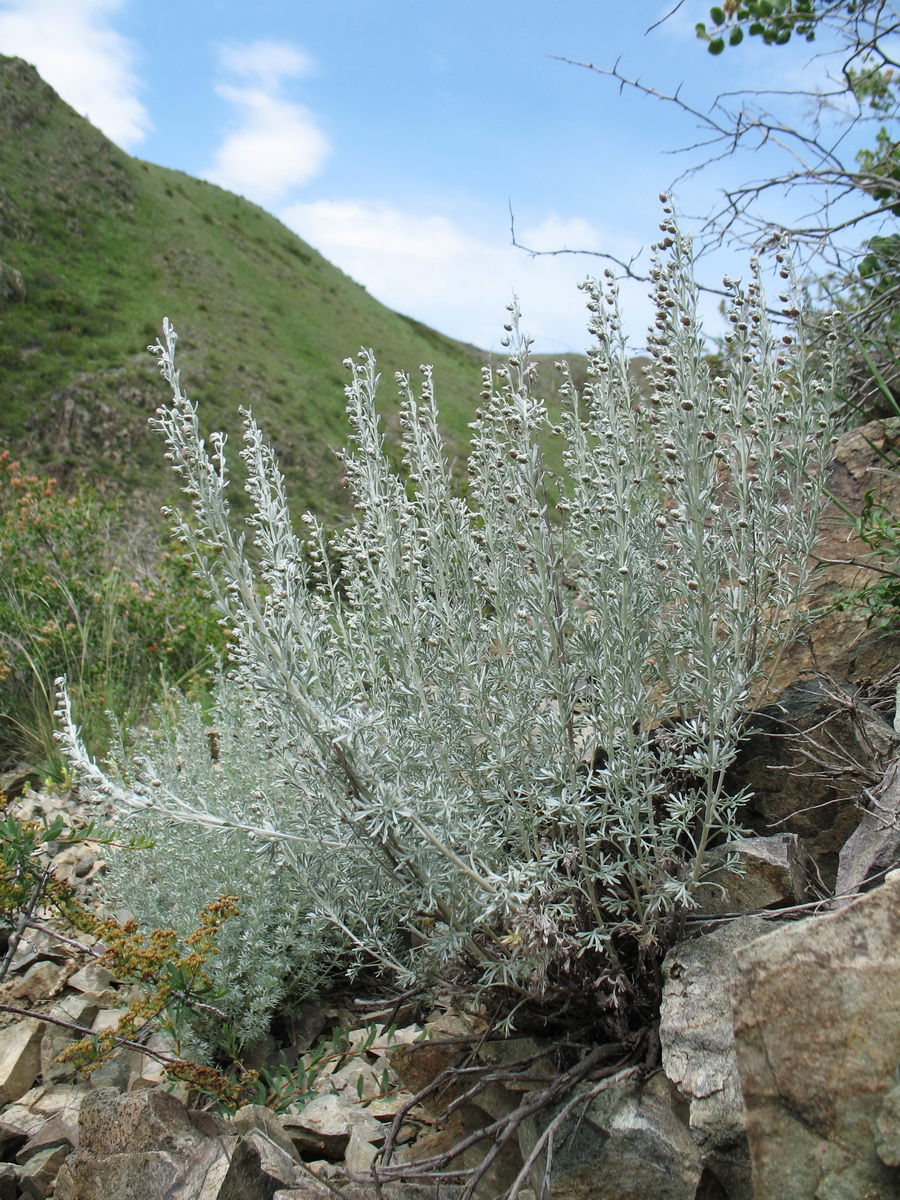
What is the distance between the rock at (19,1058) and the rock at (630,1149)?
2298mm

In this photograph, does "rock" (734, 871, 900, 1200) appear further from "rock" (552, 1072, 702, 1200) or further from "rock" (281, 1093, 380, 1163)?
"rock" (281, 1093, 380, 1163)

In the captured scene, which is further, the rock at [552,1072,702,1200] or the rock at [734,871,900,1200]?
the rock at [552,1072,702,1200]

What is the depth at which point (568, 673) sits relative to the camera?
2.28 metres

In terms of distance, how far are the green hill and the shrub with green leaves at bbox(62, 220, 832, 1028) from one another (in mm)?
20758

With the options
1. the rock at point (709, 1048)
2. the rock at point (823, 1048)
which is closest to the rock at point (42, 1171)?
the rock at point (709, 1048)

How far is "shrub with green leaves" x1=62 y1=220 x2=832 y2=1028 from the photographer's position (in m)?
2.11

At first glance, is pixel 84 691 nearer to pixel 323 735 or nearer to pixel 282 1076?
pixel 282 1076

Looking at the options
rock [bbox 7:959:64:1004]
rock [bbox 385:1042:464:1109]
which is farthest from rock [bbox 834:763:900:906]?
rock [bbox 7:959:64:1004]

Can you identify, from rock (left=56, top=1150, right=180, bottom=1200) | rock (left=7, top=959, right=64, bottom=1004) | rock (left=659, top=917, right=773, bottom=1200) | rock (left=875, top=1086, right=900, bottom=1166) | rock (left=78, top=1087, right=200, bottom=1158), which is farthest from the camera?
rock (left=7, top=959, right=64, bottom=1004)

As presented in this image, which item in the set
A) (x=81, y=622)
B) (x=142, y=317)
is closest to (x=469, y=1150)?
(x=81, y=622)

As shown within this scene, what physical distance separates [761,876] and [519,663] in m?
1.01

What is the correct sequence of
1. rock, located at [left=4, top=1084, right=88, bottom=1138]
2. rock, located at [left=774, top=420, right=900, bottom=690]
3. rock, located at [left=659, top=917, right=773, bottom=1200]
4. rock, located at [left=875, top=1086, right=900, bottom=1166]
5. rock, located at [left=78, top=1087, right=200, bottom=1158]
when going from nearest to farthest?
rock, located at [left=875, top=1086, right=900, bottom=1166], rock, located at [left=659, top=917, right=773, bottom=1200], rock, located at [left=78, top=1087, right=200, bottom=1158], rock, located at [left=4, top=1084, right=88, bottom=1138], rock, located at [left=774, top=420, right=900, bottom=690]

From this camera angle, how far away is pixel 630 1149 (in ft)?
6.42

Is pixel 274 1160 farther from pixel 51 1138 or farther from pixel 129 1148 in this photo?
pixel 51 1138
